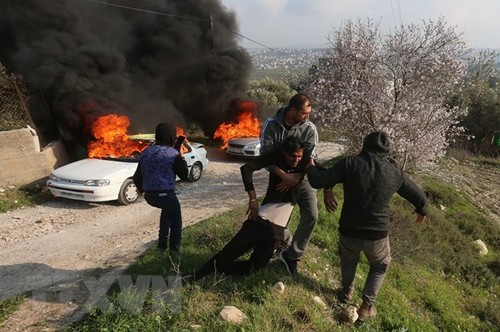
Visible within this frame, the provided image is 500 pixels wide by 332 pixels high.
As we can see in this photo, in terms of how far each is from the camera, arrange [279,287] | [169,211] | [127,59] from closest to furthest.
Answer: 1. [279,287]
2. [169,211]
3. [127,59]

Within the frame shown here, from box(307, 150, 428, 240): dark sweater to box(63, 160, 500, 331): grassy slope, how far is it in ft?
3.89

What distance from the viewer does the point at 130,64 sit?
18.3 meters

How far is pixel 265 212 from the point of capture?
434 centimetres

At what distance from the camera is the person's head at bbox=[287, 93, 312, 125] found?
171 inches

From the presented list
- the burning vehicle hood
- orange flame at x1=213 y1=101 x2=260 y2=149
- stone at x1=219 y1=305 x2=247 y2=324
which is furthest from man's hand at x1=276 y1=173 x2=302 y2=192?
orange flame at x1=213 y1=101 x2=260 y2=149

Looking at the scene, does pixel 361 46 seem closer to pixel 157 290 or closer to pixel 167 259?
pixel 167 259

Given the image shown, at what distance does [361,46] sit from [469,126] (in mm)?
20107

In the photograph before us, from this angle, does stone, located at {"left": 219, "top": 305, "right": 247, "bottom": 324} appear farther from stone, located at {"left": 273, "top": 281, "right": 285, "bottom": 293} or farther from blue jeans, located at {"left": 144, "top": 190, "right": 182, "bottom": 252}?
blue jeans, located at {"left": 144, "top": 190, "right": 182, "bottom": 252}

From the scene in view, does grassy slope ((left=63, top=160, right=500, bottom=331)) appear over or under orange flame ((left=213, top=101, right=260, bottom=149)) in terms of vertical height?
under

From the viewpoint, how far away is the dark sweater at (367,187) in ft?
12.5

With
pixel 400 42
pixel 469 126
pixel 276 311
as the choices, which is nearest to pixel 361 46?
pixel 400 42

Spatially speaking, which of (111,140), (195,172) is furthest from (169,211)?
(111,140)

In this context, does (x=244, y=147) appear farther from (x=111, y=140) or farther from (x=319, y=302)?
(x=319, y=302)

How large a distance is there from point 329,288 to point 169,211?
2.44 m
